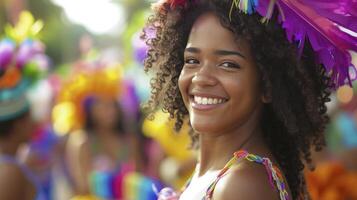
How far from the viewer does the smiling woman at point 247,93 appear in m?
2.56

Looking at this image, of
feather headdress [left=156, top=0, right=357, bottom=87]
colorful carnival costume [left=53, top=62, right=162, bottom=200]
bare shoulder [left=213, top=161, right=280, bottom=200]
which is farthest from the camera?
colorful carnival costume [left=53, top=62, right=162, bottom=200]

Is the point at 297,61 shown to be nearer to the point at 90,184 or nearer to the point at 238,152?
the point at 238,152

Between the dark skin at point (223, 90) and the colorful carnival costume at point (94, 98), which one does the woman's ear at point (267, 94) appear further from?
the colorful carnival costume at point (94, 98)

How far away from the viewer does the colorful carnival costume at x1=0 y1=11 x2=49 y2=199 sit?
469 cm

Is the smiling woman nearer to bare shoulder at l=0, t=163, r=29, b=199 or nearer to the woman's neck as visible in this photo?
the woman's neck

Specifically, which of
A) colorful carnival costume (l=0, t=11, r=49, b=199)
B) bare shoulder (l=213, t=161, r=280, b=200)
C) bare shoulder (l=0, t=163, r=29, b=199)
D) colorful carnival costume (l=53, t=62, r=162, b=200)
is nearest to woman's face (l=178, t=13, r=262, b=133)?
bare shoulder (l=213, t=161, r=280, b=200)

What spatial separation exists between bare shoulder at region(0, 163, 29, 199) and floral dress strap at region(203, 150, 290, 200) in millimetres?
1969

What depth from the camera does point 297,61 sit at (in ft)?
8.63

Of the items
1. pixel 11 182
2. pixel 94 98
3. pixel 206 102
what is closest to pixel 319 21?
pixel 206 102

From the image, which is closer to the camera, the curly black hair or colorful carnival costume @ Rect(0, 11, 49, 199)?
the curly black hair

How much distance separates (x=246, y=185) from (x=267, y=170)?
5.4 inches

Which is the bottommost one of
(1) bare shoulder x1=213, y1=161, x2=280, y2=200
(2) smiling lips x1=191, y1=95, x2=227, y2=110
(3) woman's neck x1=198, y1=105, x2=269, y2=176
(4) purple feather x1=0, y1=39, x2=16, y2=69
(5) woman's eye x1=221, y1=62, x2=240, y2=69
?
(1) bare shoulder x1=213, y1=161, x2=280, y2=200

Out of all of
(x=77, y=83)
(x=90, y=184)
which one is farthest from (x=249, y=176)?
(x=77, y=83)

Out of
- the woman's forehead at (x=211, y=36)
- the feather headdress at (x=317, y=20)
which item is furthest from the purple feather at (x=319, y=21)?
the woman's forehead at (x=211, y=36)
